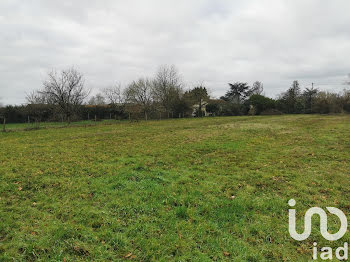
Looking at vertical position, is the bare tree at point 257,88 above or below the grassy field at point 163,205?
above

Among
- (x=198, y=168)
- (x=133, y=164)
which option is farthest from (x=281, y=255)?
(x=133, y=164)

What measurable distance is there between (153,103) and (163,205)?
1325 inches

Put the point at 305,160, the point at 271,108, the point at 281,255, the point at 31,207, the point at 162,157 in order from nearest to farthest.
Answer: the point at 281,255, the point at 31,207, the point at 305,160, the point at 162,157, the point at 271,108

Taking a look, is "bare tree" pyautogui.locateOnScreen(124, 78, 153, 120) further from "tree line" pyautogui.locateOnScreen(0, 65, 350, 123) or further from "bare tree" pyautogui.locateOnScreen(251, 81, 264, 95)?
"bare tree" pyautogui.locateOnScreen(251, 81, 264, 95)

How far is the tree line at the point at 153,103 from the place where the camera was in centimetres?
2738

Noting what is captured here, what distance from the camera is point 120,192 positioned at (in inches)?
179

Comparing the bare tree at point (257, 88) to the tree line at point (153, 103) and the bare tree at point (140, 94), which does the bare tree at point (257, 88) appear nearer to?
the tree line at point (153, 103)

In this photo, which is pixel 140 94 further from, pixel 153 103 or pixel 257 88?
pixel 257 88

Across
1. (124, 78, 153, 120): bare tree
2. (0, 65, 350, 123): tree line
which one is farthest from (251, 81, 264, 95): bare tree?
(124, 78, 153, 120): bare tree

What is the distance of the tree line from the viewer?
1078 inches

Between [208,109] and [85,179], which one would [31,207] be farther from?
[208,109]

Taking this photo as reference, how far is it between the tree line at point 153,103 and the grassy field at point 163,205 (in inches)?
892

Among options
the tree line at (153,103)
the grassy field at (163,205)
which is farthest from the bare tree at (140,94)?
the grassy field at (163,205)

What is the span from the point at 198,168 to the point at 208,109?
142 ft
